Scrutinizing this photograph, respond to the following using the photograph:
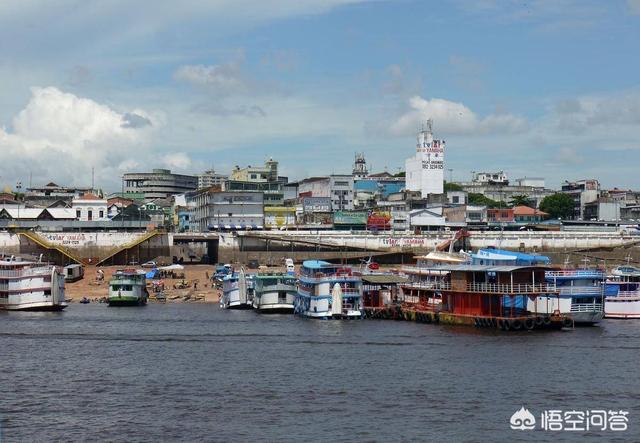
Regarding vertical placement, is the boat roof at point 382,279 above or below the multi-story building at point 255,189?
below

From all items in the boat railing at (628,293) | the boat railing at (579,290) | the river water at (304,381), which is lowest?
the river water at (304,381)

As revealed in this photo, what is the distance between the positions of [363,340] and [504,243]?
79.5 m

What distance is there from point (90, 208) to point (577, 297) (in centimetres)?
11501

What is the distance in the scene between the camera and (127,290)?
105 meters

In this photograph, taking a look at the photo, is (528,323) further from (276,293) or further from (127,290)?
(127,290)

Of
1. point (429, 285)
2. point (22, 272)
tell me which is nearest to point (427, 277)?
point (429, 285)

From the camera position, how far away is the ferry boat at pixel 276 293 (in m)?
97.2

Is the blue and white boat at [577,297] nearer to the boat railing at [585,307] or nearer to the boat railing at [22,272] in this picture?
the boat railing at [585,307]

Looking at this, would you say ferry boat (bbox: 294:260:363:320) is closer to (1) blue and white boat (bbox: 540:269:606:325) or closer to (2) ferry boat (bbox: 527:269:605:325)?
(2) ferry boat (bbox: 527:269:605:325)

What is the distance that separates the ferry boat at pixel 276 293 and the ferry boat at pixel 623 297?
27992mm

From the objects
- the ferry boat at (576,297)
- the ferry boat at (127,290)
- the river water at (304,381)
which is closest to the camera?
the river water at (304,381)

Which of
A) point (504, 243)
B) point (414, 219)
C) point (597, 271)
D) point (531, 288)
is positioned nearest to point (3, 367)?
point (531, 288)

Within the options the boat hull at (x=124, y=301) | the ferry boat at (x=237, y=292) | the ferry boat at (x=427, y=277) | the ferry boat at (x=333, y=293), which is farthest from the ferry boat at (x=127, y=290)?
the ferry boat at (x=427, y=277)

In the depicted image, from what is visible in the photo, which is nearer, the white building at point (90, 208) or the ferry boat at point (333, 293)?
the ferry boat at point (333, 293)
